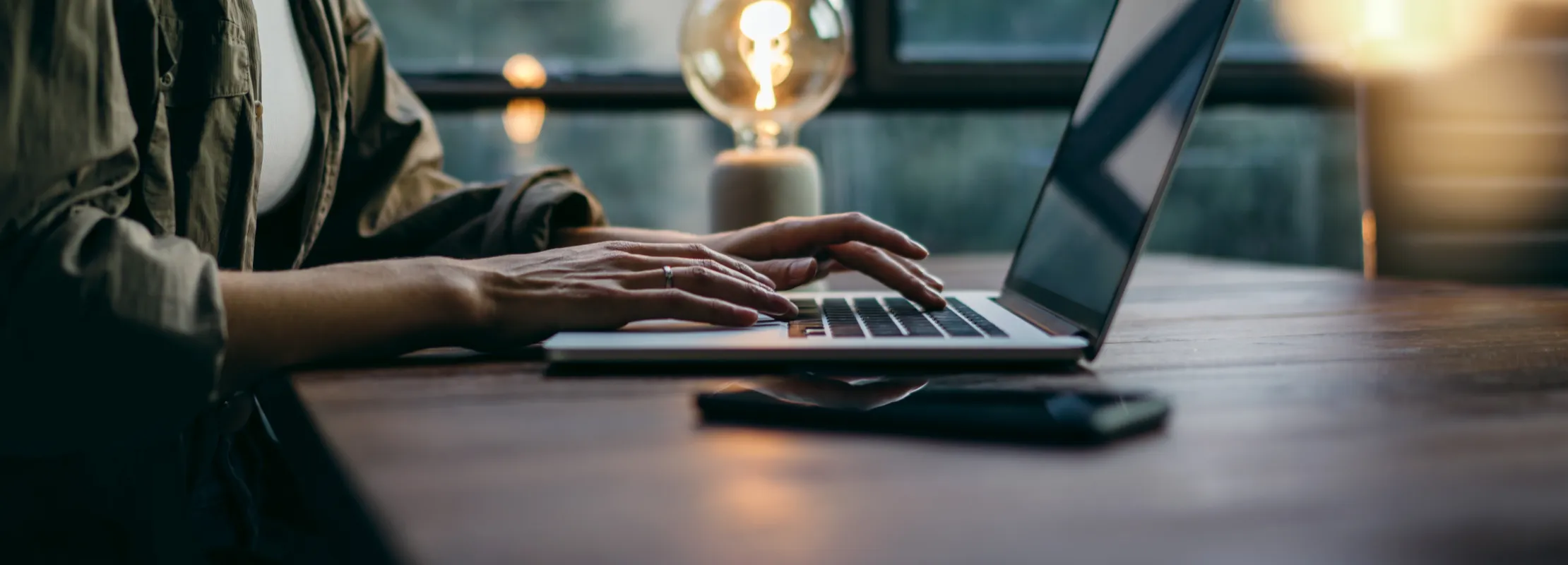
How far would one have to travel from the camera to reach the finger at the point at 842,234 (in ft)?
2.74

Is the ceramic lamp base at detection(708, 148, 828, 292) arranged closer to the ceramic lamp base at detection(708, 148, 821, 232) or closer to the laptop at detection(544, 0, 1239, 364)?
the ceramic lamp base at detection(708, 148, 821, 232)

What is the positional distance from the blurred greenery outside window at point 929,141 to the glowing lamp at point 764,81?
64cm

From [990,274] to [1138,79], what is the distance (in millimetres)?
584

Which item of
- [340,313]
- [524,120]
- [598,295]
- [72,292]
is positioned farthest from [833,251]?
[524,120]

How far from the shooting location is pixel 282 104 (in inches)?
37.5

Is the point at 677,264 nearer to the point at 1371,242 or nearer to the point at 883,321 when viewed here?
the point at 883,321

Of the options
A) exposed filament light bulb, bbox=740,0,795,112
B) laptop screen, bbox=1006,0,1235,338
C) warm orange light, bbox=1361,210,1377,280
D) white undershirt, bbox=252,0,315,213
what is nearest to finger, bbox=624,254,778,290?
laptop screen, bbox=1006,0,1235,338

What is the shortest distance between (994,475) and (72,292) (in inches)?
16.4

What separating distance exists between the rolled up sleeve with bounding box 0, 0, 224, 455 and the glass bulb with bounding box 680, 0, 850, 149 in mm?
737

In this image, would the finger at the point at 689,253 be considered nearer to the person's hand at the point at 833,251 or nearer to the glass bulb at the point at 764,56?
the person's hand at the point at 833,251

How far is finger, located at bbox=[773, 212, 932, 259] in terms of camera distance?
32.9 inches

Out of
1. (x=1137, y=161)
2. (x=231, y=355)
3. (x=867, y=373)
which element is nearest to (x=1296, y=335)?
(x=1137, y=161)

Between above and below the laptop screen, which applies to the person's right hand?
below

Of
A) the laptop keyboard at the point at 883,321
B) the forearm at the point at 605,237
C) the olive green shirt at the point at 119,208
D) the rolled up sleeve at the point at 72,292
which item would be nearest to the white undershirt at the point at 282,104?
the olive green shirt at the point at 119,208
